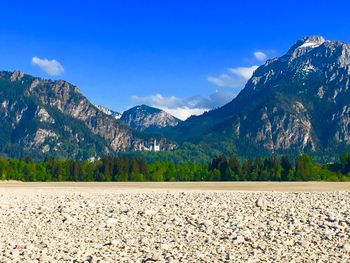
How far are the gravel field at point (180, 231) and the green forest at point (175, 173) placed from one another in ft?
453

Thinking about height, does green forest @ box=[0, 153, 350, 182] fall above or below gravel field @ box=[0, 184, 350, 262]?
above

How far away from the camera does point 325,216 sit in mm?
26469

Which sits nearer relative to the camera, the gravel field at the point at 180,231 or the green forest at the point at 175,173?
the gravel field at the point at 180,231

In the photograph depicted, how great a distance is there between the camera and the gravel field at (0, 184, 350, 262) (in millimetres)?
21062

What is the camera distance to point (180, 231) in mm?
24719

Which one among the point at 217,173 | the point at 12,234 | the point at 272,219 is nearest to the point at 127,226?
the point at 12,234

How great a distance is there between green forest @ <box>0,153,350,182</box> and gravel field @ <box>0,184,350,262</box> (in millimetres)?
137936

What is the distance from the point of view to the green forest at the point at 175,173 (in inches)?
6614

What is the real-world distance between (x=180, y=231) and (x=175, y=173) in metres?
165

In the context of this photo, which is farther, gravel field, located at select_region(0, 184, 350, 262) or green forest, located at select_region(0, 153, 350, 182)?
green forest, located at select_region(0, 153, 350, 182)

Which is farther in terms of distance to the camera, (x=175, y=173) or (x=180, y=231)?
(x=175, y=173)

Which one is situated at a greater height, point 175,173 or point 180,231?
point 175,173

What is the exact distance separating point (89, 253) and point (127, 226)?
181 inches

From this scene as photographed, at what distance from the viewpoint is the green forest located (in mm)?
168000
